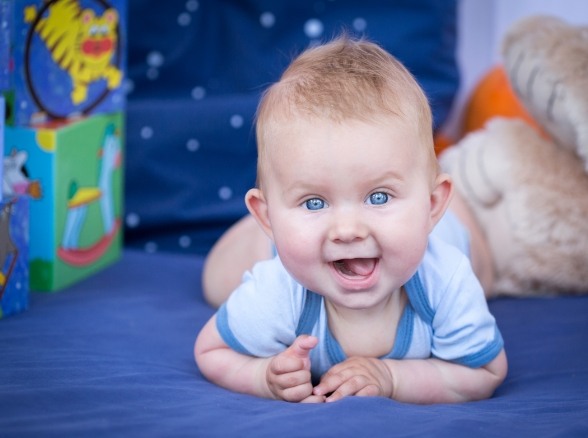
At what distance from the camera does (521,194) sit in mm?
1565

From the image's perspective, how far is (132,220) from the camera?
1.93m

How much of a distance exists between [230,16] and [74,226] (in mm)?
694

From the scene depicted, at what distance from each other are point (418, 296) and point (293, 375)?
18 cm

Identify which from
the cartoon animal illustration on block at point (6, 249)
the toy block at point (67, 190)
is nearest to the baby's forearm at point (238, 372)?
the cartoon animal illustration on block at point (6, 249)

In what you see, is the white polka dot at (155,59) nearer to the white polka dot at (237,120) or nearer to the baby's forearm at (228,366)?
the white polka dot at (237,120)

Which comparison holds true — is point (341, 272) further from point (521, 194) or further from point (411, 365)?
point (521, 194)

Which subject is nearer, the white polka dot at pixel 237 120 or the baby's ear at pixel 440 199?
the baby's ear at pixel 440 199

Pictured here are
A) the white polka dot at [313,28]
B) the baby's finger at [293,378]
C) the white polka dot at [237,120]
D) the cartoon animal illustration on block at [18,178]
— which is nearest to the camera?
the baby's finger at [293,378]

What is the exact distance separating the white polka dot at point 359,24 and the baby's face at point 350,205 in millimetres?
1128

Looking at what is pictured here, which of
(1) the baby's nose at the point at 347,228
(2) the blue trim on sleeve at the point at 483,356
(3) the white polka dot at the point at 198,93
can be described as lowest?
(2) the blue trim on sleeve at the point at 483,356

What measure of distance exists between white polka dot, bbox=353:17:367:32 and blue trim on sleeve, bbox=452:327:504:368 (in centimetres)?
113

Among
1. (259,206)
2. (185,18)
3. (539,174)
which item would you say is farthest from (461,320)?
(185,18)

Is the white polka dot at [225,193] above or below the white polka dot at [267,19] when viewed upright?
below

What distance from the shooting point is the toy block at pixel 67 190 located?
59.7 inches
